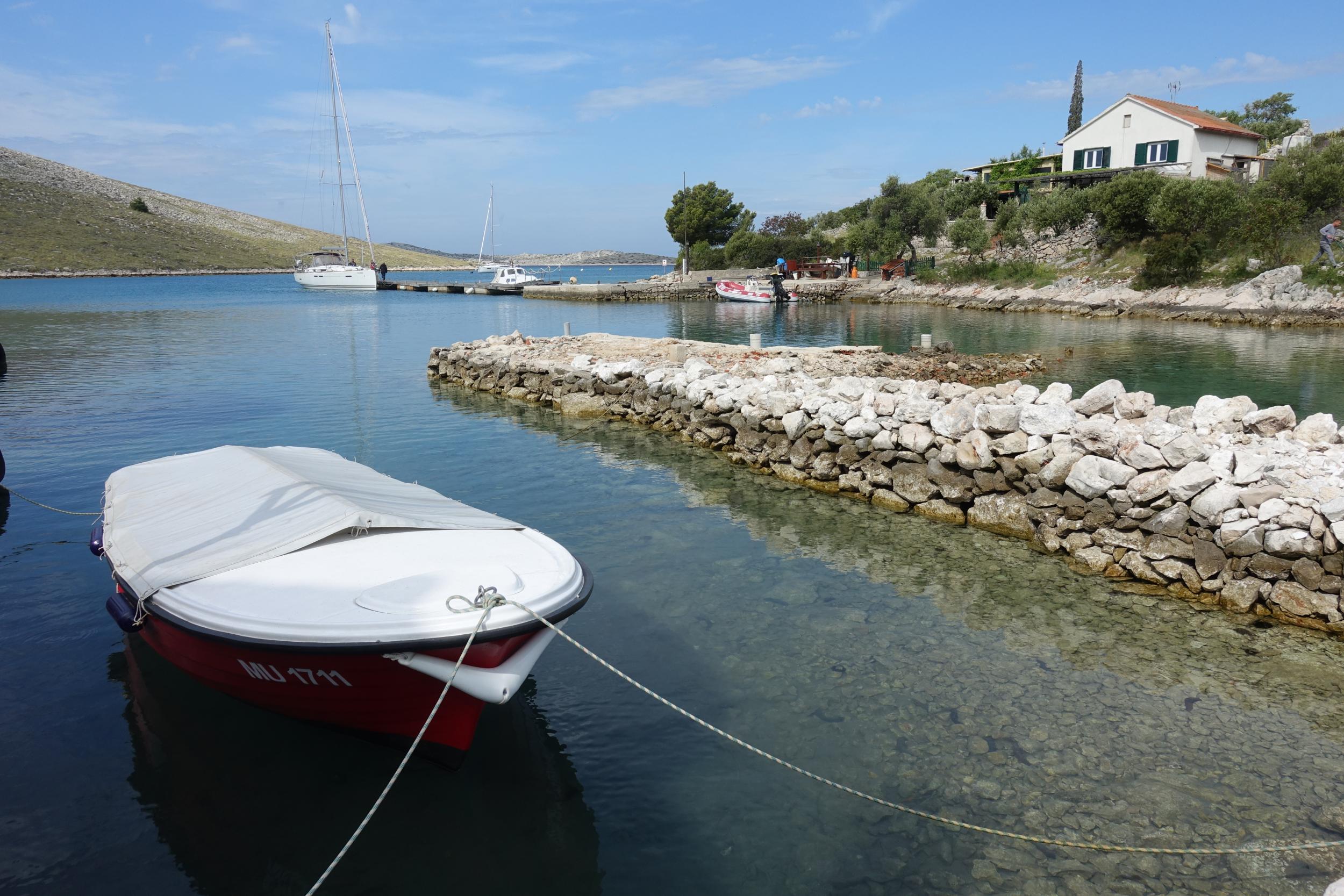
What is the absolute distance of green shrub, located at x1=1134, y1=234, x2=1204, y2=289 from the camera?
45.5 meters

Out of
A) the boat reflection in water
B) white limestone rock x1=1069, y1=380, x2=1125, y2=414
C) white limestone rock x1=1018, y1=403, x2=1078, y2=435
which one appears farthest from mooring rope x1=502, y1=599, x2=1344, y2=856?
white limestone rock x1=1069, y1=380, x2=1125, y2=414

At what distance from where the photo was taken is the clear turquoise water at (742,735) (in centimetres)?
533

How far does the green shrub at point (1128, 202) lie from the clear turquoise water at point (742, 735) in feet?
159

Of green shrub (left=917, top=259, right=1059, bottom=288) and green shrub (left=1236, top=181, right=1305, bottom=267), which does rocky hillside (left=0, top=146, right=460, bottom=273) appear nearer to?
green shrub (left=917, top=259, right=1059, bottom=288)

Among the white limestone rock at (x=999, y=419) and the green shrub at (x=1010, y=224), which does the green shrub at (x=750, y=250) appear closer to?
the green shrub at (x=1010, y=224)

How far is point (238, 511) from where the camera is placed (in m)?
7.95

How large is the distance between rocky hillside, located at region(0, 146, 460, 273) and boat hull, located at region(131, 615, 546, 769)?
12489 cm

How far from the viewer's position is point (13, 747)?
662cm

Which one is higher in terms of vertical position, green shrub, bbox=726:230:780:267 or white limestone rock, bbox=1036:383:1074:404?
green shrub, bbox=726:230:780:267

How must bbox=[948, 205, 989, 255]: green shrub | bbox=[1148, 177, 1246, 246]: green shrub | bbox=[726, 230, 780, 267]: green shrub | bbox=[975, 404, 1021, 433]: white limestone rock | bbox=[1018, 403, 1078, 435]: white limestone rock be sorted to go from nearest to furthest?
bbox=[1018, 403, 1078, 435]: white limestone rock → bbox=[975, 404, 1021, 433]: white limestone rock → bbox=[1148, 177, 1246, 246]: green shrub → bbox=[948, 205, 989, 255]: green shrub → bbox=[726, 230, 780, 267]: green shrub

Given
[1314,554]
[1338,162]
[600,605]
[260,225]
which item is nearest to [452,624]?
[600,605]

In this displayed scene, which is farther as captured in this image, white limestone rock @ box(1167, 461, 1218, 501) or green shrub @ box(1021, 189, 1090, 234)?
green shrub @ box(1021, 189, 1090, 234)

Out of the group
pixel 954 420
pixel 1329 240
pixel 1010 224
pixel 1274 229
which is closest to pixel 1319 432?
→ pixel 954 420

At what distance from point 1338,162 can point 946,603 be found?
165 ft
